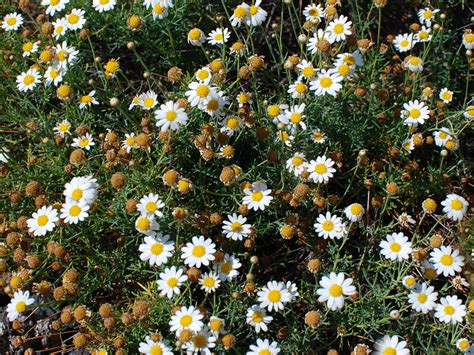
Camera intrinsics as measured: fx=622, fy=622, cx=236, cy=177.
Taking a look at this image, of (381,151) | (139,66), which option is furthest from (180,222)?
(139,66)

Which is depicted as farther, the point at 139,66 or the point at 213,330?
the point at 139,66

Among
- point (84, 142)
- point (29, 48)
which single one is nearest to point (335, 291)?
point (84, 142)

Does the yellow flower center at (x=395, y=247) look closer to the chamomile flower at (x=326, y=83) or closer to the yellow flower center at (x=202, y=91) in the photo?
Result: the chamomile flower at (x=326, y=83)

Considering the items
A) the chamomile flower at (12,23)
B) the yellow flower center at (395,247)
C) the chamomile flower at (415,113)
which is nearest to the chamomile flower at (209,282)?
the yellow flower center at (395,247)

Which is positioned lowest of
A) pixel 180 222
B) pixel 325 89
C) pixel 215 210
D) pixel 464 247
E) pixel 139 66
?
pixel 464 247

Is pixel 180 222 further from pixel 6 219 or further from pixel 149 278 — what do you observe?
pixel 6 219

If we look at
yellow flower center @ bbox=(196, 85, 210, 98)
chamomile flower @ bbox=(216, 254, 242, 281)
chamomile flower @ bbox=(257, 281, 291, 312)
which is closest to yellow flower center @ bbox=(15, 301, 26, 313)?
chamomile flower @ bbox=(216, 254, 242, 281)

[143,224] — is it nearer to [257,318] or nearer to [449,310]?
[257,318]
